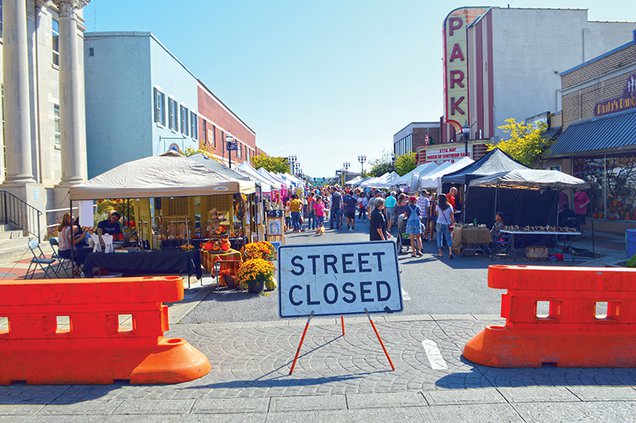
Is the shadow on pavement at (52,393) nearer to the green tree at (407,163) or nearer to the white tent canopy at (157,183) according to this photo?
the white tent canopy at (157,183)

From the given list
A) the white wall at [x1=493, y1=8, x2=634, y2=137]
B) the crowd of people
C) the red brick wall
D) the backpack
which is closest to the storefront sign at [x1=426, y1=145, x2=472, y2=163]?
the white wall at [x1=493, y1=8, x2=634, y2=137]

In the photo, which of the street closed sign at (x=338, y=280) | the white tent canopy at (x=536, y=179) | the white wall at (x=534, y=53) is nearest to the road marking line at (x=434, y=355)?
the street closed sign at (x=338, y=280)

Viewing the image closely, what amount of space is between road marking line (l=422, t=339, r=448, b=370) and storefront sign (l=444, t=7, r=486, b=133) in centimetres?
3412

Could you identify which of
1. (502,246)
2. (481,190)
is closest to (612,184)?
(481,190)

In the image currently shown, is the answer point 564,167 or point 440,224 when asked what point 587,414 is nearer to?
point 440,224

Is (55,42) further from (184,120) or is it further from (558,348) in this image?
(558,348)

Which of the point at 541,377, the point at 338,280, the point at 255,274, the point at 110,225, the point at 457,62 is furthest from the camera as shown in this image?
the point at 457,62

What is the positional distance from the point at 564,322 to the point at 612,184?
51.3ft

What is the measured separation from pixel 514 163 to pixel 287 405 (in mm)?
13553

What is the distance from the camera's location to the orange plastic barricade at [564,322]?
19.3 feet

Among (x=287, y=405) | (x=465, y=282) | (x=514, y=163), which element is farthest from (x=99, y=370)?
(x=514, y=163)

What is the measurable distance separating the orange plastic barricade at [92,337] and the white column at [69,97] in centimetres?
1625

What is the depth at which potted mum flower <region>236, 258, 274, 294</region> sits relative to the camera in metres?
10.1

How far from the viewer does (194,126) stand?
38.2 metres
